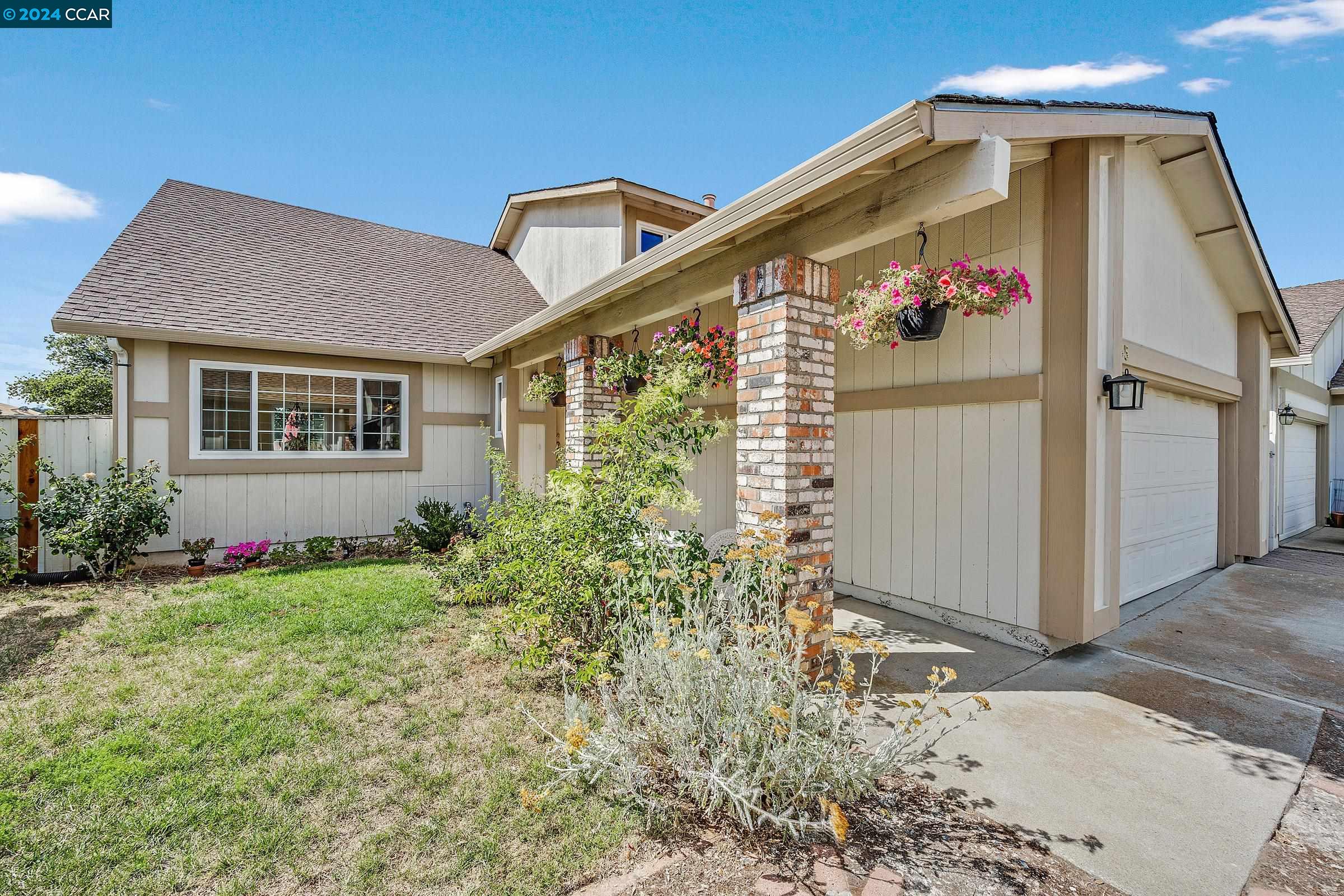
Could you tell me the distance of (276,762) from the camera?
270 centimetres

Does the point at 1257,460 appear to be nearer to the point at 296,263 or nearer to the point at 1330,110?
the point at 1330,110

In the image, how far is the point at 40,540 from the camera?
6.43 m

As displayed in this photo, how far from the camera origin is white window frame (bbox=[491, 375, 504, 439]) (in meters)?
8.97

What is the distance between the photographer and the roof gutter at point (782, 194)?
105 inches

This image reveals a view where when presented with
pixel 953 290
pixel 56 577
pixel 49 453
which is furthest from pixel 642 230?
pixel 56 577

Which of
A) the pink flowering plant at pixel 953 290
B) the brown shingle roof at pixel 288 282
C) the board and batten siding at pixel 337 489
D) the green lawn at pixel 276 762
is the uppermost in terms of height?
the brown shingle roof at pixel 288 282

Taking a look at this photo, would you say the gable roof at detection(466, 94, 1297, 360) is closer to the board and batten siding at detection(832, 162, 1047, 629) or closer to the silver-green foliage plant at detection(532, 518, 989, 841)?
the board and batten siding at detection(832, 162, 1047, 629)

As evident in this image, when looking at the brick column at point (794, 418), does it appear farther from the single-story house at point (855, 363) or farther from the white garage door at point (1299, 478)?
the white garage door at point (1299, 478)

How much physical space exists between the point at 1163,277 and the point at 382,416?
373 inches

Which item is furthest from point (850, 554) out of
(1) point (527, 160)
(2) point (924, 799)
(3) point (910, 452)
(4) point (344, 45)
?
(1) point (527, 160)

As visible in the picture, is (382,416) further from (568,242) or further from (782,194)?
(782,194)

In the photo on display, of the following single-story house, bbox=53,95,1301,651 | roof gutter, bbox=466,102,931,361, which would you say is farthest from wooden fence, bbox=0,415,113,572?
roof gutter, bbox=466,102,931,361

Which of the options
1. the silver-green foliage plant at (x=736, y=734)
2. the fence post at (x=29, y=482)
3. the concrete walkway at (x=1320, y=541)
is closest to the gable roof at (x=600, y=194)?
the fence post at (x=29, y=482)

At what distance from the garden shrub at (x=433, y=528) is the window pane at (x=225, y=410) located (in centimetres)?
226
